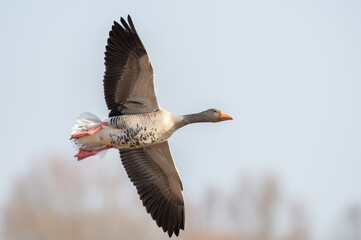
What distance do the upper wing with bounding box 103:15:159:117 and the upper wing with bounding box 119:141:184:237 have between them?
117 cm

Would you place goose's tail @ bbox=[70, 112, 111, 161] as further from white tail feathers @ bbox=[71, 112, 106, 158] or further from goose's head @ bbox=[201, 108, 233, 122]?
goose's head @ bbox=[201, 108, 233, 122]

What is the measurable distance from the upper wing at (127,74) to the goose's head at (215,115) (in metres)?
1.18

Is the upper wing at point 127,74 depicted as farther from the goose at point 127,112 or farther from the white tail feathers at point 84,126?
the white tail feathers at point 84,126

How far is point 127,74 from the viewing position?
12188 millimetres

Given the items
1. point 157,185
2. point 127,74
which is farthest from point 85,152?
point 157,185

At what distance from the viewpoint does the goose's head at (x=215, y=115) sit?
13.1 meters

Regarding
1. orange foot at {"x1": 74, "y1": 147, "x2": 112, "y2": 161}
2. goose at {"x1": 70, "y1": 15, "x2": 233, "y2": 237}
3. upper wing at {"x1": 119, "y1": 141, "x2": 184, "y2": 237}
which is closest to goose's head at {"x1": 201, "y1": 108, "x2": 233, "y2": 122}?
goose at {"x1": 70, "y1": 15, "x2": 233, "y2": 237}

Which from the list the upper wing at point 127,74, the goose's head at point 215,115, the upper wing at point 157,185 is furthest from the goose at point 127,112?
the upper wing at point 157,185

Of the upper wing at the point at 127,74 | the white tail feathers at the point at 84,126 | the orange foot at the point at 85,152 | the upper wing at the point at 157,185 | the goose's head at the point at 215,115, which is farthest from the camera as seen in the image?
the upper wing at the point at 157,185

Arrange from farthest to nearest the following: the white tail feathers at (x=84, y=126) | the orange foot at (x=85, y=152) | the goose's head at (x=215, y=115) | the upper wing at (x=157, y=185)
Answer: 1. the upper wing at (x=157, y=185)
2. the goose's head at (x=215, y=115)
3. the orange foot at (x=85, y=152)
4. the white tail feathers at (x=84, y=126)

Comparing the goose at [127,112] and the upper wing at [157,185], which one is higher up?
the goose at [127,112]

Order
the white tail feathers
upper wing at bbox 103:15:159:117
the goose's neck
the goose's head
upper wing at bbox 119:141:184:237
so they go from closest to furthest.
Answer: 1. upper wing at bbox 103:15:159:117
2. the white tail feathers
3. the goose's neck
4. the goose's head
5. upper wing at bbox 119:141:184:237

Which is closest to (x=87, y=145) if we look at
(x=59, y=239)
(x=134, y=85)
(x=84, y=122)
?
(x=84, y=122)

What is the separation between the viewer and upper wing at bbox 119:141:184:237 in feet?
43.9
